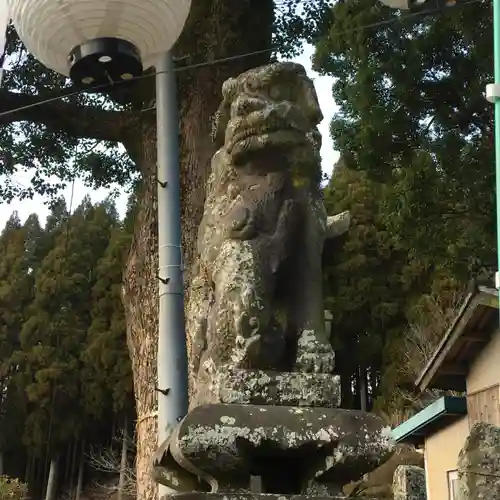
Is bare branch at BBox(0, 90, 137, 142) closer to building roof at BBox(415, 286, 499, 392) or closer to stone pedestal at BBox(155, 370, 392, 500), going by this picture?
building roof at BBox(415, 286, 499, 392)

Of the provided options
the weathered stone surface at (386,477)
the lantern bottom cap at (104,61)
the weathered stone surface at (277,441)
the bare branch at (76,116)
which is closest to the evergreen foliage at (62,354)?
the weathered stone surface at (386,477)

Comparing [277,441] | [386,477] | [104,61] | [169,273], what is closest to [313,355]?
[277,441]

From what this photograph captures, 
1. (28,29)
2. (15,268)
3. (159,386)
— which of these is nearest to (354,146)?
(159,386)

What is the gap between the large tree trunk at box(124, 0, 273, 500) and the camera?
228 inches

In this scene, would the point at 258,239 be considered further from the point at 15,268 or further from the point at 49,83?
the point at 15,268

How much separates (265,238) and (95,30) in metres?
1.05

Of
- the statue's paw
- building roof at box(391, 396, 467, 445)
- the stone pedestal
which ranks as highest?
building roof at box(391, 396, 467, 445)

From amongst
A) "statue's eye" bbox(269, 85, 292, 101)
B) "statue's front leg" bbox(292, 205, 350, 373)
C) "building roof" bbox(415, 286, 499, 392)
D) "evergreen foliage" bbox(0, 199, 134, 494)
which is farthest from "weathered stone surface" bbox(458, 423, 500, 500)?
"evergreen foliage" bbox(0, 199, 134, 494)

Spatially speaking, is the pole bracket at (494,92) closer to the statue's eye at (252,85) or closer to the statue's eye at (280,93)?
the statue's eye at (280,93)

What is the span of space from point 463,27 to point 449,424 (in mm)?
4041

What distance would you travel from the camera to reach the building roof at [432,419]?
795 cm

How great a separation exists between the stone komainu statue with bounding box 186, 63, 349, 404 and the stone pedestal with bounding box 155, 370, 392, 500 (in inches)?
4.1

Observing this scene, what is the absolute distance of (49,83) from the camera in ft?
25.1

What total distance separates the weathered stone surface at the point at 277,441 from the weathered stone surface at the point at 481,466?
133cm
